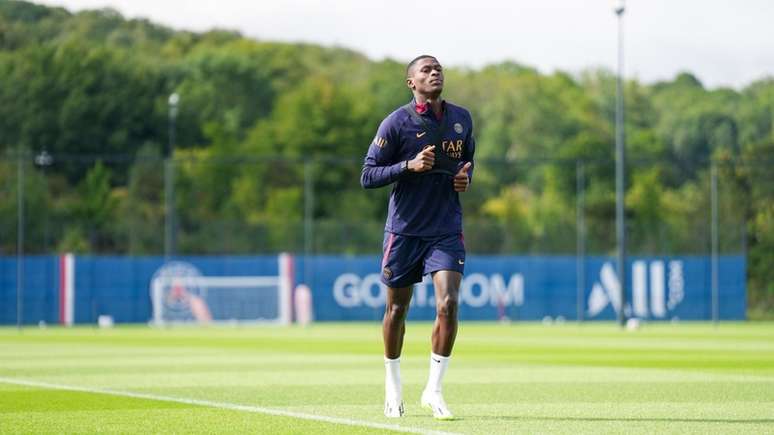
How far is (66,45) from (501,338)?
55.2 m

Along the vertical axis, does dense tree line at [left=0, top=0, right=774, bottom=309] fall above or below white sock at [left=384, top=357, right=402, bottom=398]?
above

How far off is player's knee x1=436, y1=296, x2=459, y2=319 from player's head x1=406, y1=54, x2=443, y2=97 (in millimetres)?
1280

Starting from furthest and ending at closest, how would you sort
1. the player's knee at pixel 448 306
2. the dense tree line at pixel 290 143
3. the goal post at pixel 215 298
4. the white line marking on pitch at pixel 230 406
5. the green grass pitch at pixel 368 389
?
1. the dense tree line at pixel 290 143
2. the goal post at pixel 215 298
3. the player's knee at pixel 448 306
4. the green grass pitch at pixel 368 389
5. the white line marking on pitch at pixel 230 406

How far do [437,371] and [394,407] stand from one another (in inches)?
14.2

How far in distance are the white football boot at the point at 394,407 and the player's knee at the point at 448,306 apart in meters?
0.63

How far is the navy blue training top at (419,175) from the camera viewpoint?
9.53 metres

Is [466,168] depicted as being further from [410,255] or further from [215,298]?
[215,298]

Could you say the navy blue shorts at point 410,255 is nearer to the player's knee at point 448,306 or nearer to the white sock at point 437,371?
the player's knee at point 448,306

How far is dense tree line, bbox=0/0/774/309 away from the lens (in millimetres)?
51094

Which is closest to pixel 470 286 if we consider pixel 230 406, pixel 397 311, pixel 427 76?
pixel 230 406

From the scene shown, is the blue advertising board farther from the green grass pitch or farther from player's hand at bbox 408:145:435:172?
player's hand at bbox 408:145:435:172

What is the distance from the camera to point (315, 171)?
247ft

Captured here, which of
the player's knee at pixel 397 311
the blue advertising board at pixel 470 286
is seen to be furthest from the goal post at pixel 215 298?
the player's knee at pixel 397 311

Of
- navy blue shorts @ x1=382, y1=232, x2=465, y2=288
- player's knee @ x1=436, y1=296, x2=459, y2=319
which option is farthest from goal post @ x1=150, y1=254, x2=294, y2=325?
player's knee @ x1=436, y1=296, x2=459, y2=319
